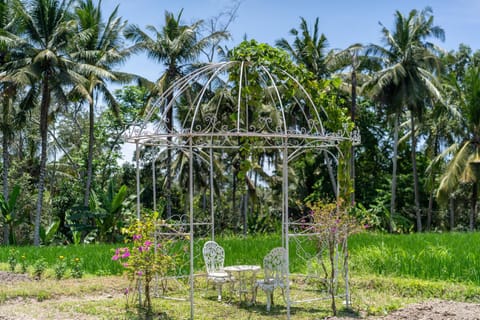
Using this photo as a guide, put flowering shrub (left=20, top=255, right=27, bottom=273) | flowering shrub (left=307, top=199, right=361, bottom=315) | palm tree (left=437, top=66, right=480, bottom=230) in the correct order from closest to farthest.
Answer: flowering shrub (left=307, top=199, right=361, bottom=315) < flowering shrub (left=20, top=255, right=27, bottom=273) < palm tree (left=437, top=66, right=480, bottom=230)

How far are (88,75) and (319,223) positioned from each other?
20946 millimetres

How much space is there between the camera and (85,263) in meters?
12.8

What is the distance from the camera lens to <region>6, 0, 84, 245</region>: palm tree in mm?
23859

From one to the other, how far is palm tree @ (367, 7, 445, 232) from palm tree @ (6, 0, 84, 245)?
15065 millimetres

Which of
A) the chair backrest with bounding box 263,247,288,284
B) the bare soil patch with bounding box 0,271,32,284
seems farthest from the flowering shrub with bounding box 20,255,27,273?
the chair backrest with bounding box 263,247,288,284

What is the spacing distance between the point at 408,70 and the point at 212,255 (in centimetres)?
2270

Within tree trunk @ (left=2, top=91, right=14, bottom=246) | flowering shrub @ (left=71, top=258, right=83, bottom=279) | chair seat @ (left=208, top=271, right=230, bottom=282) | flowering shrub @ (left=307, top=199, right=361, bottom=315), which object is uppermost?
tree trunk @ (left=2, top=91, right=14, bottom=246)

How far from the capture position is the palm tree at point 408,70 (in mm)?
28891

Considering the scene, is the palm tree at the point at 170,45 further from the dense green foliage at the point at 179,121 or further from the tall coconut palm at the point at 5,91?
the tall coconut palm at the point at 5,91

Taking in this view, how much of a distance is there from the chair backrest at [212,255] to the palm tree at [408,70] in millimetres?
20221

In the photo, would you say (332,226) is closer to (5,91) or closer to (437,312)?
(437,312)

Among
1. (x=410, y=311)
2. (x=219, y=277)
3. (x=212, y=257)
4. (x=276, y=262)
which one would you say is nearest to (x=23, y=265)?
(x=212, y=257)

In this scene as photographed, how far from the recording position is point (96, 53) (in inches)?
1032

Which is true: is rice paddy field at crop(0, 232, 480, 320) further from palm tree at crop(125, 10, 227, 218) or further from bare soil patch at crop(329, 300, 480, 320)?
palm tree at crop(125, 10, 227, 218)
